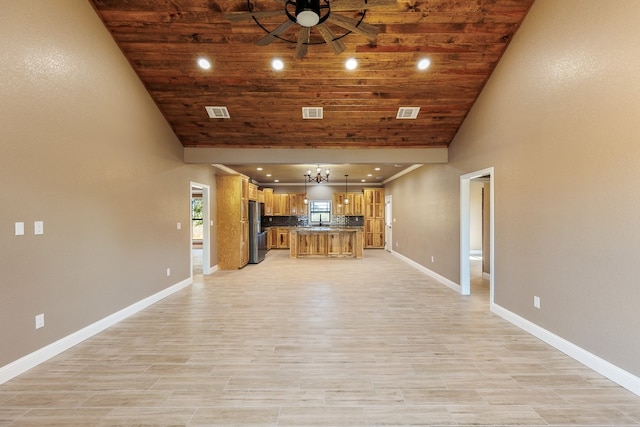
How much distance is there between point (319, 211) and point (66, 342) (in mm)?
9429

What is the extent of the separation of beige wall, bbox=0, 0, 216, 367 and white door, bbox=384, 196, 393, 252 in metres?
7.76

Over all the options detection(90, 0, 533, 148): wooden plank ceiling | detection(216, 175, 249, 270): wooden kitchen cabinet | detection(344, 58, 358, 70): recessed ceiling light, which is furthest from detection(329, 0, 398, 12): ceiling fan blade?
detection(216, 175, 249, 270): wooden kitchen cabinet

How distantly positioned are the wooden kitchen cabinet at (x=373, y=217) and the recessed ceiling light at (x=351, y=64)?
304 inches

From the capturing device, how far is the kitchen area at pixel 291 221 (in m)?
7.27

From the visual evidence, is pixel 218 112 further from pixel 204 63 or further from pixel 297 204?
pixel 297 204

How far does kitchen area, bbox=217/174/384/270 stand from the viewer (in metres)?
7.27

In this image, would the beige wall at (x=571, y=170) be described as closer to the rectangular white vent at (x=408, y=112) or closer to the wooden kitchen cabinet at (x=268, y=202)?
the rectangular white vent at (x=408, y=112)

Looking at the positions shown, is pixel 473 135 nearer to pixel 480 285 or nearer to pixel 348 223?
pixel 480 285

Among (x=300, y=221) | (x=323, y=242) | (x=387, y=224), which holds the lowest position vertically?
(x=323, y=242)

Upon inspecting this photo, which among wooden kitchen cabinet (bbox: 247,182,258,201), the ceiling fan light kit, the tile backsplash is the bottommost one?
the tile backsplash

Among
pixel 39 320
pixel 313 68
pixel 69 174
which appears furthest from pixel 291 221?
pixel 39 320

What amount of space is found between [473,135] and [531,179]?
1440mm

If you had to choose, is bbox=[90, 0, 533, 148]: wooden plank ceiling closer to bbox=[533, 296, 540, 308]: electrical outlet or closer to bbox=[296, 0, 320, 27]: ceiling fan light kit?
bbox=[296, 0, 320, 27]: ceiling fan light kit

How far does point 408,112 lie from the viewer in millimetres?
4641
